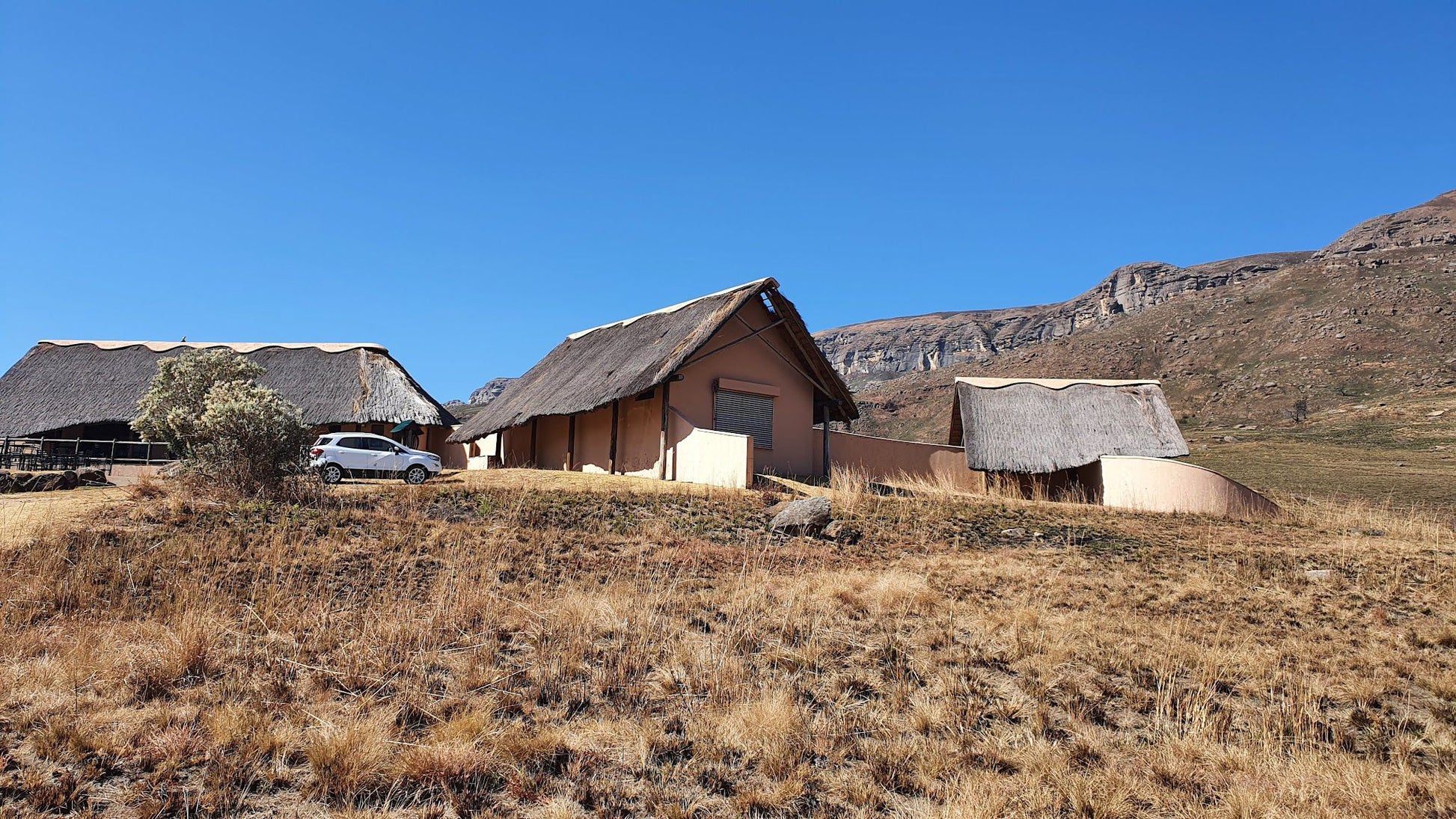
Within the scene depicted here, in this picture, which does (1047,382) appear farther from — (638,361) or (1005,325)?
(1005,325)

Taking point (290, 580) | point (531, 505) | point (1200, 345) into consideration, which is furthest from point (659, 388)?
point (1200, 345)

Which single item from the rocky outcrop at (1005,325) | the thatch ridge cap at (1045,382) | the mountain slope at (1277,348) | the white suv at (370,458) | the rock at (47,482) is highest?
the rocky outcrop at (1005,325)

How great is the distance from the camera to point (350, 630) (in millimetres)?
6973

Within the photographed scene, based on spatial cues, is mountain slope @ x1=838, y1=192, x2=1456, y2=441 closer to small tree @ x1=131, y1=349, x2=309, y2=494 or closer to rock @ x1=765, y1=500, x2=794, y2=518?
rock @ x1=765, y1=500, x2=794, y2=518

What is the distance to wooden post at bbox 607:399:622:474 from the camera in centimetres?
2052

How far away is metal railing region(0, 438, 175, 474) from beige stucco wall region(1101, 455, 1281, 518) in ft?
77.6

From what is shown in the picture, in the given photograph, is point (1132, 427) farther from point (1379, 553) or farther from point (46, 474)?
point (46, 474)

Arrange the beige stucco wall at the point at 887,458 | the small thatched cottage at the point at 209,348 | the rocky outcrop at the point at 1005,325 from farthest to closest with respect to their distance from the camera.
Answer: the rocky outcrop at the point at 1005,325
the small thatched cottage at the point at 209,348
the beige stucco wall at the point at 887,458

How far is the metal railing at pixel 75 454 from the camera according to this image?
79.2ft

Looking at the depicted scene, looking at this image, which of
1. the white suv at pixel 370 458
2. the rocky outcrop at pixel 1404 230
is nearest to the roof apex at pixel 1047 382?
the white suv at pixel 370 458

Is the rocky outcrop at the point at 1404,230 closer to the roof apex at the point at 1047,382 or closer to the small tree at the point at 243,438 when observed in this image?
the roof apex at the point at 1047,382

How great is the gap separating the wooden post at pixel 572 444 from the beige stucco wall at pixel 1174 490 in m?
13.2

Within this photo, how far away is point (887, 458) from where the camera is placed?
75.1 feet

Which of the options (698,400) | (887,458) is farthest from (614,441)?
(887,458)
